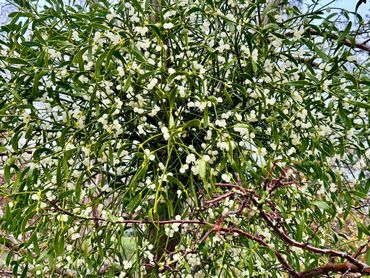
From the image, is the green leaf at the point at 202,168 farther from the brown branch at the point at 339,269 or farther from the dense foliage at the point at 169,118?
the brown branch at the point at 339,269

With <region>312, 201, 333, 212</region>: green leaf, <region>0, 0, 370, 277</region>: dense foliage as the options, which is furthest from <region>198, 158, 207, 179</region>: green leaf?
<region>312, 201, 333, 212</region>: green leaf

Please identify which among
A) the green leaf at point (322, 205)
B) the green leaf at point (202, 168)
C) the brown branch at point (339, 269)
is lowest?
the brown branch at point (339, 269)

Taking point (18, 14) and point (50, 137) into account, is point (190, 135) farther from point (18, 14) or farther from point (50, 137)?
point (18, 14)

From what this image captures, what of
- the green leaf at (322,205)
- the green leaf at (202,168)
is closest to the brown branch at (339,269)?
the green leaf at (322,205)

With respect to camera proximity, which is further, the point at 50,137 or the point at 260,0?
the point at 50,137

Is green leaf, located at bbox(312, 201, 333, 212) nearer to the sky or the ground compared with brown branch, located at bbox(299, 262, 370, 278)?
nearer to the sky

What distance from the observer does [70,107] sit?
0.95 m

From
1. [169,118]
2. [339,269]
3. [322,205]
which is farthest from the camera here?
[169,118]

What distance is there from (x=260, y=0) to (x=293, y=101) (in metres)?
0.18

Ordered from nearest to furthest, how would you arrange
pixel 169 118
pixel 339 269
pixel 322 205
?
pixel 339 269, pixel 322 205, pixel 169 118

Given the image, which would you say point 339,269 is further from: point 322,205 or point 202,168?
point 202,168

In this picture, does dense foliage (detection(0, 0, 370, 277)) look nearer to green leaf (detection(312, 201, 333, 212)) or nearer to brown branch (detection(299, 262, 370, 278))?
green leaf (detection(312, 201, 333, 212))

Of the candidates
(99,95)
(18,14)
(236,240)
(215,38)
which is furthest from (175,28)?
(236,240)

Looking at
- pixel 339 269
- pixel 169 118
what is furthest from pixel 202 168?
pixel 339 269
